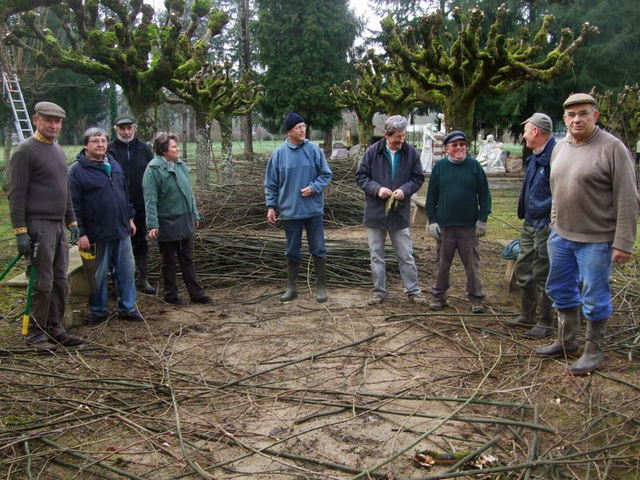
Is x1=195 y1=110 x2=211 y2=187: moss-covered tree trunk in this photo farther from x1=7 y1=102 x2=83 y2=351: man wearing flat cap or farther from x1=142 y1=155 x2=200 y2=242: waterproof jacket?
x1=7 y1=102 x2=83 y2=351: man wearing flat cap

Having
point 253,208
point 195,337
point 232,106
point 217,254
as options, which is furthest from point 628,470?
point 232,106

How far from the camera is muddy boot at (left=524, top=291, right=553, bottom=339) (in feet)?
15.4

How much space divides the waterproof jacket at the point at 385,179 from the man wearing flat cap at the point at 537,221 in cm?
113

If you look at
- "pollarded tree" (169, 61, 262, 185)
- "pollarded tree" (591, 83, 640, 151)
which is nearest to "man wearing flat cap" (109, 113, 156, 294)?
"pollarded tree" (169, 61, 262, 185)

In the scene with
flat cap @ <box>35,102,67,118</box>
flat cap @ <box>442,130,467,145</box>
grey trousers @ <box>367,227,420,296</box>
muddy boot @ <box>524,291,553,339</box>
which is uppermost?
flat cap @ <box>35,102,67,118</box>

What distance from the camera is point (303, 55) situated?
32.4m

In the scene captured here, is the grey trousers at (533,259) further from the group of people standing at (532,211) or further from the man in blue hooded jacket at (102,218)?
the man in blue hooded jacket at (102,218)

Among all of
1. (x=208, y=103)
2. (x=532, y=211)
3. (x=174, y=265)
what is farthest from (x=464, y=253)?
(x=208, y=103)

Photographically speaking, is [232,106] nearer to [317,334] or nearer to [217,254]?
[217,254]

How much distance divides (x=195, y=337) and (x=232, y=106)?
14.6 meters

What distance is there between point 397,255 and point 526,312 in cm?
135

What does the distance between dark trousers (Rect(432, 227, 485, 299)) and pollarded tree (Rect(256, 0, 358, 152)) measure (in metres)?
27.5

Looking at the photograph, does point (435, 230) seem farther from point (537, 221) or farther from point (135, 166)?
point (135, 166)

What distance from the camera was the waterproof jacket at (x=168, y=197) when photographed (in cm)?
560
